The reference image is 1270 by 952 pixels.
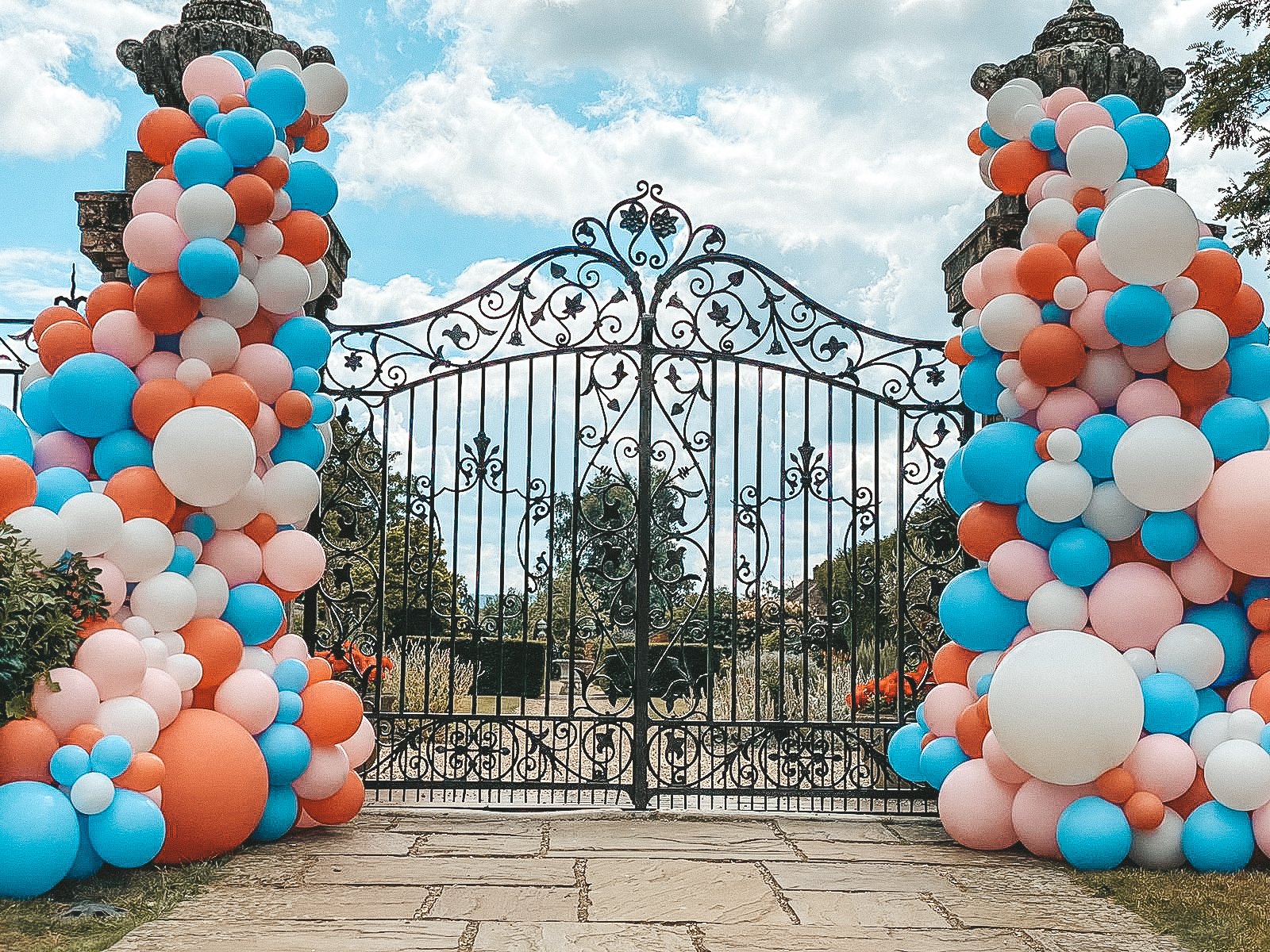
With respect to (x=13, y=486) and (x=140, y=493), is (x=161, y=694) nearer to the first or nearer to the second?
(x=140, y=493)

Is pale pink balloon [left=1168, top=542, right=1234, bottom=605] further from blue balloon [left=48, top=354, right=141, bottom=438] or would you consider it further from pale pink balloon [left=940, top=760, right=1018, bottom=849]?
blue balloon [left=48, top=354, right=141, bottom=438]

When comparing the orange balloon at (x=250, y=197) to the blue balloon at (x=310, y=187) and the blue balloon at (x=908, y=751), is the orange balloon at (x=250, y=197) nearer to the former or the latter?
the blue balloon at (x=310, y=187)

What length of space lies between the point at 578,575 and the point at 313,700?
1385 millimetres

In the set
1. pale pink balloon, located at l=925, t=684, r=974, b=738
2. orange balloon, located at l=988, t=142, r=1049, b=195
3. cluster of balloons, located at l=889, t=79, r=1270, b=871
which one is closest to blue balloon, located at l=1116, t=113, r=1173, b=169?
cluster of balloons, located at l=889, t=79, r=1270, b=871

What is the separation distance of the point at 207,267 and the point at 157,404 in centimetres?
55

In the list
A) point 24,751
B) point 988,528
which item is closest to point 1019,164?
point 988,528

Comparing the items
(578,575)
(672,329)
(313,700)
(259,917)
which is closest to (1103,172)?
(672,329)

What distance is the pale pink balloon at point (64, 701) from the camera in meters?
3.56

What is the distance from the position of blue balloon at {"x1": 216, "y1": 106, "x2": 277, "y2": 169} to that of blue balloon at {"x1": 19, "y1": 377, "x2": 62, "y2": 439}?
3.76 ft

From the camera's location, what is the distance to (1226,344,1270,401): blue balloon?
4.27 meters

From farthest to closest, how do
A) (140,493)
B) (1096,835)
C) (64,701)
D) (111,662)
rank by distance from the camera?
(140,493)
(1096,835)
(111,662)
(64,701)

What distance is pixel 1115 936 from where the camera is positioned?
3377 millimetres

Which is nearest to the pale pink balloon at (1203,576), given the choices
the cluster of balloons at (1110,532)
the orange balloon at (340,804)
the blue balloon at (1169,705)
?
the cluster of balloons at (1110,532)

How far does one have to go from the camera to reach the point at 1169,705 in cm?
403
